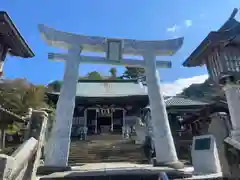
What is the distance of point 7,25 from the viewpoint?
6766mm

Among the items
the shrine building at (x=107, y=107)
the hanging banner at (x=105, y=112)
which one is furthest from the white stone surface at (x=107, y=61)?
the hanging banner at (x=105, y=112)

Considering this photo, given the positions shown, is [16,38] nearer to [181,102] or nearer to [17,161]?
[17,161]

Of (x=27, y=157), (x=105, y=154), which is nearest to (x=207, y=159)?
(x=27, y=157)

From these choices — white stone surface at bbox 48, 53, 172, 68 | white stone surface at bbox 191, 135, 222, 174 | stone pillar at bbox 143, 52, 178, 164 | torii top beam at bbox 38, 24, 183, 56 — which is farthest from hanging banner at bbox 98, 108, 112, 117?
white stone surface at bbox 191, 135, 222, 174

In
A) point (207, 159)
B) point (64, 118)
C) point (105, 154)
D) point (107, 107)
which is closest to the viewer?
point (207, 159)

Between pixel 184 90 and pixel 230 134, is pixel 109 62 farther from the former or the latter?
pixel 184 90

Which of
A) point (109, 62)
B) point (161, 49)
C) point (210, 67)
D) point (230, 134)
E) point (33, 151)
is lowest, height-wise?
point (33, 151)

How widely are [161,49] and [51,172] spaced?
823 cm

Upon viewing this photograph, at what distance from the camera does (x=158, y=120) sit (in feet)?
37.6

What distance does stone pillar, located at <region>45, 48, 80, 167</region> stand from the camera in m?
10.2

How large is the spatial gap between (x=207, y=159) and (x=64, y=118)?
20.4 feet

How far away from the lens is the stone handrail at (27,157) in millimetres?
3546

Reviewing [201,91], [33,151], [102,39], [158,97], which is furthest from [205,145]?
[201,91]

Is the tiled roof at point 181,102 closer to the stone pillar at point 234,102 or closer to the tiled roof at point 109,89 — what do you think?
the tiled roof at point 109,89
